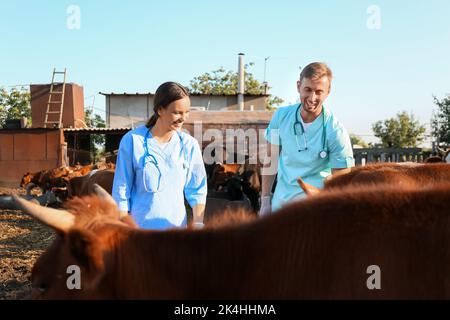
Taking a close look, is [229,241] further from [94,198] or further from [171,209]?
[171,209]

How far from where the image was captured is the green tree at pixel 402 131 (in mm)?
48531

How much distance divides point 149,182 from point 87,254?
142 cm

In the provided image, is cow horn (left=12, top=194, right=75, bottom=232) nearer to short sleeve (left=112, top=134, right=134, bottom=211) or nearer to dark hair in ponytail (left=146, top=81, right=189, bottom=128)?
short sleeve (left=112, top=134, right=134, bottom=211)

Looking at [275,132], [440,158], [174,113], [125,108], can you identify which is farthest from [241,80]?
[174,113]

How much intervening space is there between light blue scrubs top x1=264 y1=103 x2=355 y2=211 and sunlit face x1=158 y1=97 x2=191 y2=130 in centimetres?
87

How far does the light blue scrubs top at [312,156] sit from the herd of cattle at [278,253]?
4.49ft

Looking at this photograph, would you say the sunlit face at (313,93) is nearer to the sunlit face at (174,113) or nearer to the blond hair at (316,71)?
the blond hair at (316,71)

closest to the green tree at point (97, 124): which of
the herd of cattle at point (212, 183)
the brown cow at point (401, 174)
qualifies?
the herd of cattle at point (212, 183)

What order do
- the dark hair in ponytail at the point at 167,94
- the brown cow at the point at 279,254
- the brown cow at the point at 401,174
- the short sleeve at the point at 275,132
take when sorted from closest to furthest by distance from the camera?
the brown cow at the point at 279,254, the dark hair in ponytail at the point at 167,94, the short sleeve at the point at 275,132, the brown cow at the point at 401,174

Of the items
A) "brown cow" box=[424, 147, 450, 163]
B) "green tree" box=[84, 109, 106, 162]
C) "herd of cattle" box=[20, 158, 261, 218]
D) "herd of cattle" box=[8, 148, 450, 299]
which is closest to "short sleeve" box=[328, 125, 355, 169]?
"herd of cattle" box=[8, 148, 450, 299]

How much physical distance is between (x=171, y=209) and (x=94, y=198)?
3.57ft

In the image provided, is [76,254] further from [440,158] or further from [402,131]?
[402,131]

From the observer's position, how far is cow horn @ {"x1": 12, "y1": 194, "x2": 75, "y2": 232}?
6.50ft

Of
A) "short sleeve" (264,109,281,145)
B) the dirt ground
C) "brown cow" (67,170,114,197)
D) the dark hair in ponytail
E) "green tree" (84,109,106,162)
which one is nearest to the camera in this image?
the dark hair in ponytail
